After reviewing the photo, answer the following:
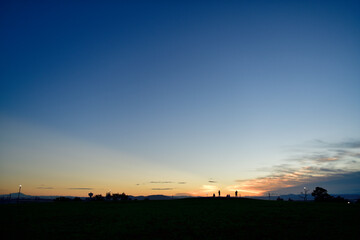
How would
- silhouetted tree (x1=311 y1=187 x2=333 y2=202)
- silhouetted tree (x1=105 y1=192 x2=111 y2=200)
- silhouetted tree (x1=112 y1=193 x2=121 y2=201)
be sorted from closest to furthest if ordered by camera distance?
silhouetted tree (x1=311 y1=187 x2=333 y2=202), silhouetted tree (x1=112 y1=193 x2=121 y2=201), silhouetted tree (x1=105 y1=192 x2=111 y2=200)

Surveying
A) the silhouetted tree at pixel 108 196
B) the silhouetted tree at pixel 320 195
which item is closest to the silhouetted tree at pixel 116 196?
the silhouetted tree at pixel 108 196

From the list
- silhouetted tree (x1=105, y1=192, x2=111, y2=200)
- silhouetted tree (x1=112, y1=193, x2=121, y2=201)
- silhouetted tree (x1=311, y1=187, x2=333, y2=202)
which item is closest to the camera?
silhouetted tree (x1=311, y1=187, x2=333, y2=202)

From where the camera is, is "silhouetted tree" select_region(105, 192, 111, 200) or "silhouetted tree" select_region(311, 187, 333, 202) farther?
"silhouetted tree" select_region(105, 192, 111, 200)

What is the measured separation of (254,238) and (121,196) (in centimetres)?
9400

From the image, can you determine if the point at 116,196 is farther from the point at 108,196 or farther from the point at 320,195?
the point at 320,195

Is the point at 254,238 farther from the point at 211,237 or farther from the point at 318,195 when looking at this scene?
the point at 318,195

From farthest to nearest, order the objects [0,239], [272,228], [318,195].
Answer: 1. [318,195]
2. [272,228]
3. [0,239]

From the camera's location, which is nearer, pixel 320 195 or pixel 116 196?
pixel 320 195

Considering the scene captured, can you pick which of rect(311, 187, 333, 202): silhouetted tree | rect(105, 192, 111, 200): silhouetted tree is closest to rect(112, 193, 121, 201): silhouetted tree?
rect(105, 192, 111, 200): silhouetted tree

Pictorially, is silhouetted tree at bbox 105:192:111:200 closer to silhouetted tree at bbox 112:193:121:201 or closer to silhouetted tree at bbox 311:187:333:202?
silhouetted tree at bbox 112:193:121:201

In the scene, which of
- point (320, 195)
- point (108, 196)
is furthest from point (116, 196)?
point (320, 195)

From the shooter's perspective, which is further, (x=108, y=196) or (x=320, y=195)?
(x=108, y=196)

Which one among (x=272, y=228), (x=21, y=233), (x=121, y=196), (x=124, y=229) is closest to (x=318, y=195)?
(x=121, y=196)

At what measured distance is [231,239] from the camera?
49.5 ft
